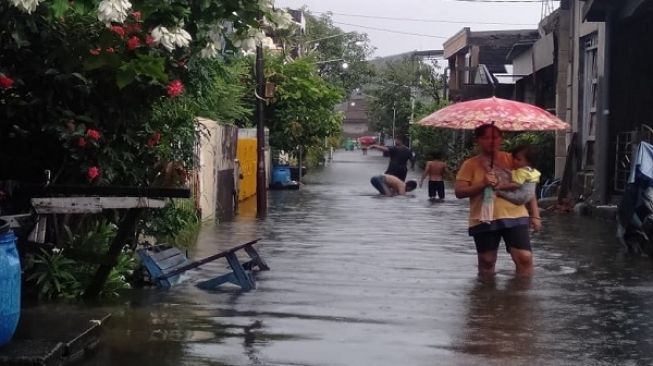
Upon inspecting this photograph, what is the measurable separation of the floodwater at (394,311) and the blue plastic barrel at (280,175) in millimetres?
15306

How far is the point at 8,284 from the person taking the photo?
245 inches

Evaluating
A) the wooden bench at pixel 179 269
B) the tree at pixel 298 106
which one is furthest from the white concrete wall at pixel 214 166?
the tree at pixel 298 106

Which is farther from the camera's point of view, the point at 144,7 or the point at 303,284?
the point at 303,284

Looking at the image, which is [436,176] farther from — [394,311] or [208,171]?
[394,311]

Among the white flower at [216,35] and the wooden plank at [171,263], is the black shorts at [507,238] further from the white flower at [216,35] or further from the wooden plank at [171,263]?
the white flower at [216,35]

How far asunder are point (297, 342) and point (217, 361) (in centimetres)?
79

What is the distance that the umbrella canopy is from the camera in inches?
405

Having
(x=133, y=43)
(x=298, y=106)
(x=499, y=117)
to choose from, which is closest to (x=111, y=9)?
(x=133, y=43)

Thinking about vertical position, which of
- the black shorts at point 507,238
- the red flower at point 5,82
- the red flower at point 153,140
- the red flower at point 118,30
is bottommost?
the black shorts at point 507,238

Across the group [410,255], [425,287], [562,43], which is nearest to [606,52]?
[562,43]

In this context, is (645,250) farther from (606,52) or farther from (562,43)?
(562,43)

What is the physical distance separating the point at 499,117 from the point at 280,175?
2036cm

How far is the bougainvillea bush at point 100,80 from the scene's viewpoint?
7488mm

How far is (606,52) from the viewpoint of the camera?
18.8 meters
